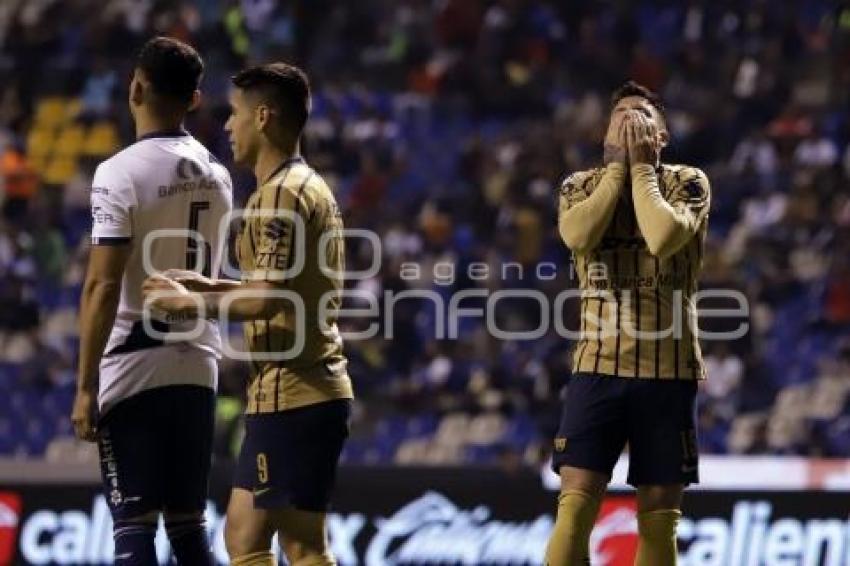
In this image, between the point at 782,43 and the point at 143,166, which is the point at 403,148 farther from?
the point at 143,166

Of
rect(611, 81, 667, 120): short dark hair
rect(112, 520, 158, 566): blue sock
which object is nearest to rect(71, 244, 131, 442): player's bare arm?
rect(112, 520, 158, 566): blue sock

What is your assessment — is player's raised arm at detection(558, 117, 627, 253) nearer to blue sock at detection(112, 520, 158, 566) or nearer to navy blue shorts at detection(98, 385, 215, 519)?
navy blue shorts at detection(98, 385, 215, 519)

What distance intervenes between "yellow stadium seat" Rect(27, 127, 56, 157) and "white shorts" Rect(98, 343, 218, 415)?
12.0 m

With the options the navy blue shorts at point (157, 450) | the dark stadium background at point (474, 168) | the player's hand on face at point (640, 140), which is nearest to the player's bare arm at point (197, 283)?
the navy blue shorts at point (157, 450)

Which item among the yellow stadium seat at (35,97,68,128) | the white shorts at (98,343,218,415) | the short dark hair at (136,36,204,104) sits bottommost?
the white shorts at (98,343,218,415)

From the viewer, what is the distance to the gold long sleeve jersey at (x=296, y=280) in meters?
5.52

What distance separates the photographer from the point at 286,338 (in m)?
5.65

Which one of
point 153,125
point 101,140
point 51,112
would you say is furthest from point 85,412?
point 51,112

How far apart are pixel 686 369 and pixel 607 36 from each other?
1206 cm

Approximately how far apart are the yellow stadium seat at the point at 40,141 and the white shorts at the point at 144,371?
39.3ft

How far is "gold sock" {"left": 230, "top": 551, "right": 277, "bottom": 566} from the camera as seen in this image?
561cm

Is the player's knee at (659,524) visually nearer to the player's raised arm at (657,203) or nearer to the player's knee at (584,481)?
the player's knee at (584,481)

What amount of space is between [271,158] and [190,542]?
49.0 inches

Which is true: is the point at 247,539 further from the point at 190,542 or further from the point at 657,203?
the point at 657,203
